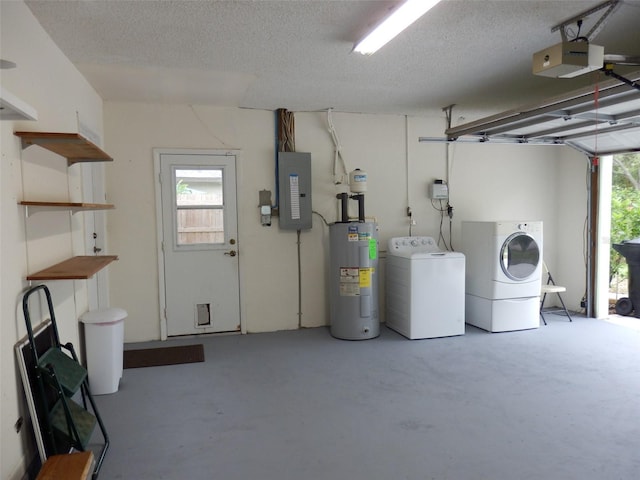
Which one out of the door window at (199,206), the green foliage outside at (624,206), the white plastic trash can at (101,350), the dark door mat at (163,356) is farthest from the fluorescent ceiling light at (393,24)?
the green foliage outside at (624,206)

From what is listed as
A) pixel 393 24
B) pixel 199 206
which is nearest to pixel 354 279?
pixel 199 206

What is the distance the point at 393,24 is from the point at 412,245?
299 cm

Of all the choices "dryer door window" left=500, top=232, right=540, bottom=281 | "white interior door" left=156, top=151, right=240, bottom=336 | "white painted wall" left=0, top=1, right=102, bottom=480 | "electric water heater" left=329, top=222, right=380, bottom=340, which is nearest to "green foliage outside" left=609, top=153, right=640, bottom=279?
"dryer door window" left=500, top=232, right=540, bottom=281

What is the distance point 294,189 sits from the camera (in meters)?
4.93

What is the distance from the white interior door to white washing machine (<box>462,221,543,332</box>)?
2790mm

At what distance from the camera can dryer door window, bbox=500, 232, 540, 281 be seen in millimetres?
4941

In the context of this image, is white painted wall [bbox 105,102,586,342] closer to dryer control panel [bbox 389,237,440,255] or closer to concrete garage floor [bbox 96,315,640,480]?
dryer control panel [bbox 389,237,440,255]

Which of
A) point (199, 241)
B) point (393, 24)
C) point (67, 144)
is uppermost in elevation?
point (393, 24)

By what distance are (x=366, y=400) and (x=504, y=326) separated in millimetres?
2448

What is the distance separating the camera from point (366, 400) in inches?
128

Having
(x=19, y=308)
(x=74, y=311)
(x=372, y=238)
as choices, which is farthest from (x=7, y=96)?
(x=372, y=238)

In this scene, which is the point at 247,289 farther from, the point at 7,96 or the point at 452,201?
the point at 7,96

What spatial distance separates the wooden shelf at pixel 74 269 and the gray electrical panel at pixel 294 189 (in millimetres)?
2106

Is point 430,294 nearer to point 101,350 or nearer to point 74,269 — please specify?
point 101,350
